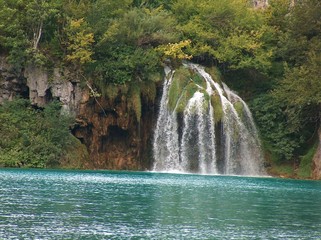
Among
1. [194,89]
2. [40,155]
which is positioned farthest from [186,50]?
[40,155]

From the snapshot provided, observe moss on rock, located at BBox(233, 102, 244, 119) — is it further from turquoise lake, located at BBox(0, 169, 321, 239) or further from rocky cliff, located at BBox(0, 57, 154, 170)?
turquoise lake, located at BBox(0, 169, 321, 239)

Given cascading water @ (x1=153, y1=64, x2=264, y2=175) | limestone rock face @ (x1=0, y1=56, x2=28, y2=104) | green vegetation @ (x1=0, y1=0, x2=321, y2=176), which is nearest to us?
cascading water @ (x1=153, y1=64, x2=264, y2=175)

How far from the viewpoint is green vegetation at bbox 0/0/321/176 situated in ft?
153

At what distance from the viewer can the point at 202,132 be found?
1802 inches

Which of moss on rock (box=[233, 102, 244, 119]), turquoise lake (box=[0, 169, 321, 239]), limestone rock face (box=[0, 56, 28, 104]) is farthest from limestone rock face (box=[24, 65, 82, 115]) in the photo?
turquoise lake (box=[0, 169, 321, 239])

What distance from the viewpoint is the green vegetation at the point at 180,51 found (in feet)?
153

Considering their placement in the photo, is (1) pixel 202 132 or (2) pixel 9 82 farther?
(2) pixel 9 82

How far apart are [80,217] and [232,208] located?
5.99 meters

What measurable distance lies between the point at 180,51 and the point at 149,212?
2941 centimetres

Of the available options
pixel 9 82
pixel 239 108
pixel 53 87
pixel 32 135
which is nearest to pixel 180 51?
pixel 239 108

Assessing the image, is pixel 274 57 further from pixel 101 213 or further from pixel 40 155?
pixel 101 213

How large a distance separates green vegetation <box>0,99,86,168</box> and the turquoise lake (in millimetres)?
13757

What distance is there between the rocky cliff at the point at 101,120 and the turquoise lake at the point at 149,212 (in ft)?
55.4

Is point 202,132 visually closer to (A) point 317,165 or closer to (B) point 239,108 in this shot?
(B) point 239,108
